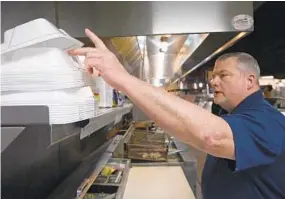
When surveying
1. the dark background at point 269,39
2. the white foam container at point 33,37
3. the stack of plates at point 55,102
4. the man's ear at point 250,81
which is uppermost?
the dark background at point 269,39

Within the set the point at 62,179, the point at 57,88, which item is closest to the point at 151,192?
the point at 62,179

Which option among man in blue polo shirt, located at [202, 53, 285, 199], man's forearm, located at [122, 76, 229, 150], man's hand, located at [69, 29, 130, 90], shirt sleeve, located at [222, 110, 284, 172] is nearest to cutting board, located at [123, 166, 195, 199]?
man in blue polo shirt, located at [202, 53, 285, 199]

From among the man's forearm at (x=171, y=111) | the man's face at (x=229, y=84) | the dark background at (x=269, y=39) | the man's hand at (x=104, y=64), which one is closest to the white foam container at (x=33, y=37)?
the man's hand at (x=104, y=64)

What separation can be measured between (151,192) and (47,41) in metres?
1.81

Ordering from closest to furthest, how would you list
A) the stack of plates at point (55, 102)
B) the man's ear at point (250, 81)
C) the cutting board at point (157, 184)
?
the stack of plates at point (55, 102) < the man's ear at point (250, 81) < the cutting board at point (157, 184)

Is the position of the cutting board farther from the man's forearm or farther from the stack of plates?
the stack of plates

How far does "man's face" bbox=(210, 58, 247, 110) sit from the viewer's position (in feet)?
6.76

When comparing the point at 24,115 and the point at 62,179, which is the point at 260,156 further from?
the point at 62,179

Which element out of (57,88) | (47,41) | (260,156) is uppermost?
(47,41)

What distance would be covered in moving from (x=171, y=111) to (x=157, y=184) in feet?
5.49

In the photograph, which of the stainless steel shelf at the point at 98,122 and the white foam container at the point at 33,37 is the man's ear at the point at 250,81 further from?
the white foam container at the point at 33,37

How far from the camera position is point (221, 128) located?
1.25 meters

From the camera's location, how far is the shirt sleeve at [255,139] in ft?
4.31

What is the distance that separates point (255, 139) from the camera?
138 centimetres
